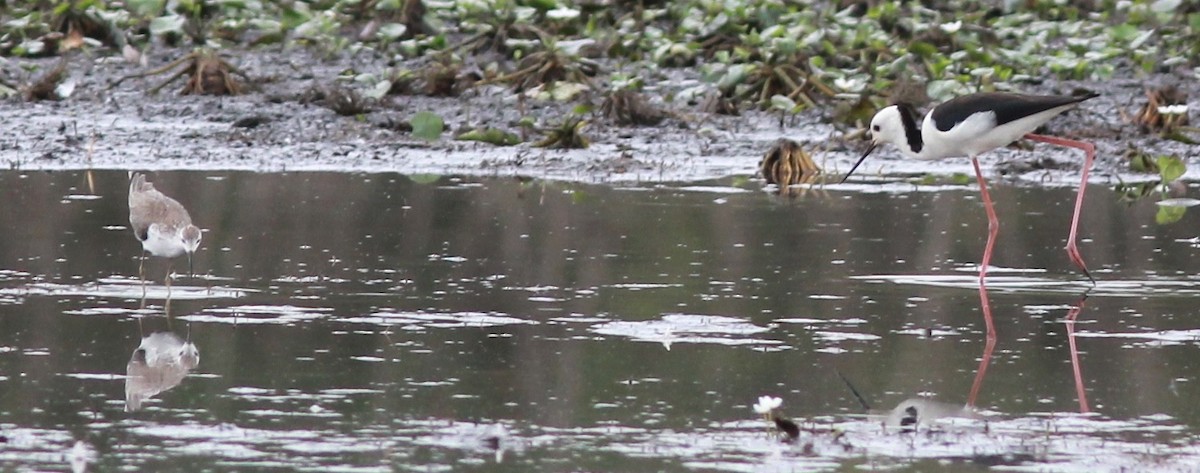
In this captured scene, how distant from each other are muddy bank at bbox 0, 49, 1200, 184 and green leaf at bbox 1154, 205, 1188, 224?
1.60 m

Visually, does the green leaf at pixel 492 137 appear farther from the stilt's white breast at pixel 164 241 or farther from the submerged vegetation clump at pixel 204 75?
the stilt's white breast at pixel 164 241

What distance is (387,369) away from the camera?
6.95m

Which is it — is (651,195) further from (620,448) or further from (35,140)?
(620,448)

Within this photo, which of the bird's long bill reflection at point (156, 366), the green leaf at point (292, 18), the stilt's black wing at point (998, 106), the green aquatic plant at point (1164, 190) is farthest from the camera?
the green leaf at point (292, 18)

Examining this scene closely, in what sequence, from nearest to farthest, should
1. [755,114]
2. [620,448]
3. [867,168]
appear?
1. [620,448]
2. [867,168]
3. [755,114]

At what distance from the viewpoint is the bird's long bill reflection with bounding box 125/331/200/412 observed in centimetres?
653

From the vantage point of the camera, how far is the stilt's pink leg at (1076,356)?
6555 millimetres

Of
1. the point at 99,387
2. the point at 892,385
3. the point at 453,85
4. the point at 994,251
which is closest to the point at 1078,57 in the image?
the point at 453,85

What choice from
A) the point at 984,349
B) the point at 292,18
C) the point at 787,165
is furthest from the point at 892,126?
the point at 292,18

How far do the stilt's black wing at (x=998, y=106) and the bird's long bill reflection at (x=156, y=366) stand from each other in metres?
4.46

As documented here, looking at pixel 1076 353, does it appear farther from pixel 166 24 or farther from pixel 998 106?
pixel 166 24

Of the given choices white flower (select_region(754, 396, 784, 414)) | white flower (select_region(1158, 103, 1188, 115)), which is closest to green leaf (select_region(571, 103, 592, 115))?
white flower (select_region(1158, 103, 1188, 115))

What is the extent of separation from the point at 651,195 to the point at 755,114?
380cm

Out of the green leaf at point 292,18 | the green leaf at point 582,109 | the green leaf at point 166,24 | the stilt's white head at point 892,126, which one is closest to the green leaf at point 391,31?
the green leaf at point 292,18
